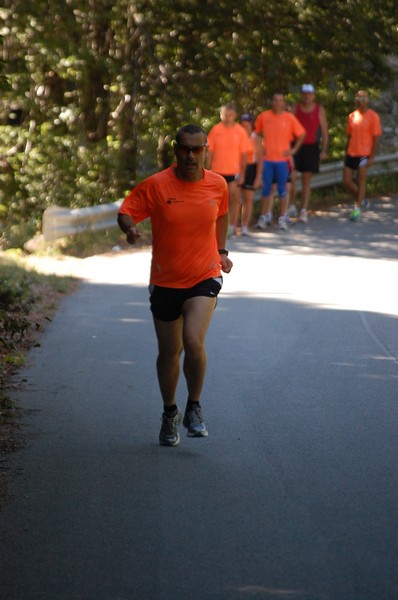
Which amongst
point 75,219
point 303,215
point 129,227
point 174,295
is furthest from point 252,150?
point 129,227

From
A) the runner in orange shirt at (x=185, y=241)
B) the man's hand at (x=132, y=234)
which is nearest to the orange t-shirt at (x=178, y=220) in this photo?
the runner in orange shirt at (x=185, y=241)

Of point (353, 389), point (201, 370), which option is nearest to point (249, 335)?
point (353, 389)

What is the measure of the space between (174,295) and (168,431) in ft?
2.73

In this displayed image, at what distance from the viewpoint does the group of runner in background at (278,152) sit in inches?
733

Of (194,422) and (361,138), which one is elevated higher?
(194,422)

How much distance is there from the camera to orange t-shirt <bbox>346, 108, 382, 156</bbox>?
21009mm

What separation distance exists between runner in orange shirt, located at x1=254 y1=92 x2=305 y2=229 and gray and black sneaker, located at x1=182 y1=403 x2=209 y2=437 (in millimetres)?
12204

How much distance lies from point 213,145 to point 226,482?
12052 millimetres

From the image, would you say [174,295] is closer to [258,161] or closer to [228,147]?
[228,147]

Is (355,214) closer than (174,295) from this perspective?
No

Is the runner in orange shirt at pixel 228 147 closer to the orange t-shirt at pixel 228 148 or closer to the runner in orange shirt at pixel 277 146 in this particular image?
the orange t-shirt at pixel 228 148

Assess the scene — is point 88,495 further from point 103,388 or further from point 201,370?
point 103,388

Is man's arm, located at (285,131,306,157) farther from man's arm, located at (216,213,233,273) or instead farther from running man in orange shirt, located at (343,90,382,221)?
man's arm, located at (216,213,233,273)

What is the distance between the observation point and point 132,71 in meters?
22.0
